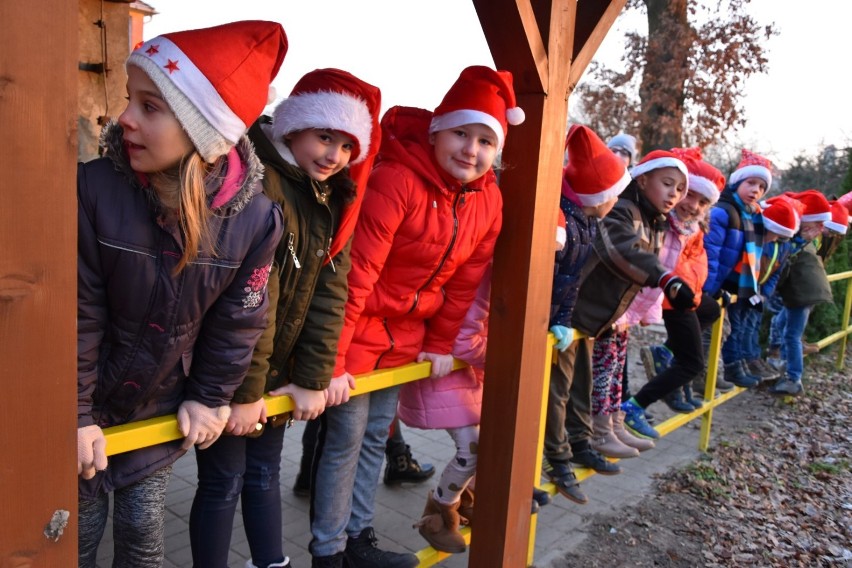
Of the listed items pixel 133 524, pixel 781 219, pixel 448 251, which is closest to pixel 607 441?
pixel 448 251

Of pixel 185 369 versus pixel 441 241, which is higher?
pixel 441 241

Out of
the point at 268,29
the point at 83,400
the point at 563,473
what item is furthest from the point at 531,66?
the point at 563,473

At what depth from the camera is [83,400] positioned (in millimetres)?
1779

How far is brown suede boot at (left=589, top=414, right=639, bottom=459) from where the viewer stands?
13.5ft

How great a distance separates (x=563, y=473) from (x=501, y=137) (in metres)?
1.89

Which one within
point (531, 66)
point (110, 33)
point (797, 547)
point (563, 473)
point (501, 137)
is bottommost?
point (797, 547)

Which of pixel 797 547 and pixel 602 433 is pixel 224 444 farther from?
pixel 797 547

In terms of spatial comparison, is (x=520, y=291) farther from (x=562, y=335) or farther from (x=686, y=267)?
(x=686, y=267)

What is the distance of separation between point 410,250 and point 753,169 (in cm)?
437

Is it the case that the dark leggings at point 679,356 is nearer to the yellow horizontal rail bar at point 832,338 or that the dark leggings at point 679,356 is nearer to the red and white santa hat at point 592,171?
the red and white santa hat at point 592,171

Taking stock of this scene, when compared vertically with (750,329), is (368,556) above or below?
below

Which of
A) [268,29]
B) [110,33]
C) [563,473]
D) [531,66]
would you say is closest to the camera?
[268,29]

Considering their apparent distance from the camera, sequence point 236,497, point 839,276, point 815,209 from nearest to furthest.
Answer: point 236,497, point 815,209, point 839,276

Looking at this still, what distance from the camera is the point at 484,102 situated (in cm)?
266
